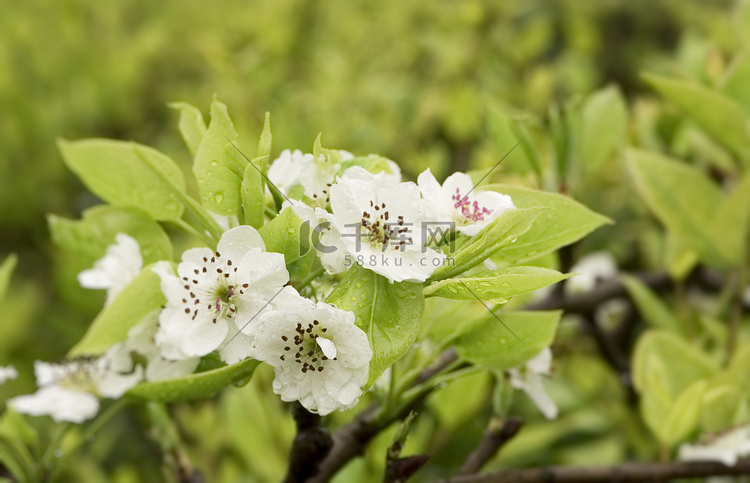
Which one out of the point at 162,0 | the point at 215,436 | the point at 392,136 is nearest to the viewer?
the point at 215,436

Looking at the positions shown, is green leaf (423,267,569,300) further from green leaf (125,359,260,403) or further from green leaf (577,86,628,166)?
green leaf (577,86,628,166)

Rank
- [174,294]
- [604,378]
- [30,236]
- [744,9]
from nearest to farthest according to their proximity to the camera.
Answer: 1. [174,294]
2. [744,9]
3. [604,378]
4. [30,236]

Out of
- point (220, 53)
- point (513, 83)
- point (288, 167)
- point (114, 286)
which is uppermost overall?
point (288, 167)

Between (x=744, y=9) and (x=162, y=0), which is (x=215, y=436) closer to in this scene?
(x=744, y=9)

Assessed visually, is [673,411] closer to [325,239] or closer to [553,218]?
[553,218]

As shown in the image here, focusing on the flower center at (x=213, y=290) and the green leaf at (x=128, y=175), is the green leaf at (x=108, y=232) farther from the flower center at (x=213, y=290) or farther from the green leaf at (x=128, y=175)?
the flower center at (x=213, y=290)

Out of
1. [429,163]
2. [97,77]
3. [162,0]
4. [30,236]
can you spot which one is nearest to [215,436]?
[429,163]

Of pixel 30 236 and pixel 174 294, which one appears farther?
pixel 30 236

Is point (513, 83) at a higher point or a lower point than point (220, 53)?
lower

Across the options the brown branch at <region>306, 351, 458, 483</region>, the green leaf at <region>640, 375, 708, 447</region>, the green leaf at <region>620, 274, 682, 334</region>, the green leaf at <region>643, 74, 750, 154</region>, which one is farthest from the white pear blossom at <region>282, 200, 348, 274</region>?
the green leaf at <region>620, 274, 682, 334</region>
